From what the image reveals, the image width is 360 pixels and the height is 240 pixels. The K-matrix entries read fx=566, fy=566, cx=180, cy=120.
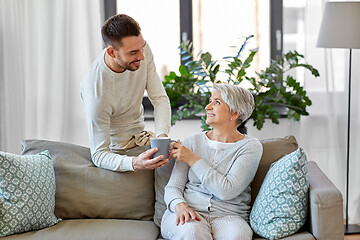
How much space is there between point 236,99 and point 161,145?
44cm

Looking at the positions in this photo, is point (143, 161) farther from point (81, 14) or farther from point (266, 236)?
point (81, 14)

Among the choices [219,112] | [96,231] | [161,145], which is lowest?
[96,231]

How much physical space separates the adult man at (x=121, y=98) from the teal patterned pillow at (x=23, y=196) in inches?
11.5

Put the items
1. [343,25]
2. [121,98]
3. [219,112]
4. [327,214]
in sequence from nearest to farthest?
[327,214] < [219,112] < [121,98] < [343,25]

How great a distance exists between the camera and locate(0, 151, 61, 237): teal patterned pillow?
8.42 ft

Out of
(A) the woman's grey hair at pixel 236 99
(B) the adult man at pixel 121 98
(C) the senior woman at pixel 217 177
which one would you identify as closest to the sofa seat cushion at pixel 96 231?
(C) the senior woman at pixel 217 177

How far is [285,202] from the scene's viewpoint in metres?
2.45

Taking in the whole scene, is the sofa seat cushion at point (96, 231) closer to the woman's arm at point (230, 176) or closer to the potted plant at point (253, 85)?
the woman's arm at point (230, 176)

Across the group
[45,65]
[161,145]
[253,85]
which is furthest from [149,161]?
[45,65]

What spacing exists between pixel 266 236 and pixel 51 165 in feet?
3.60

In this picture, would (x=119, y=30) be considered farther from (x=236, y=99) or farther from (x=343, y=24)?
(x=343, y=24)

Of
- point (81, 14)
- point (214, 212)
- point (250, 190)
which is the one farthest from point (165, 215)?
point (81, 14)

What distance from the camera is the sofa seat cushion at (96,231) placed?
2.57 m

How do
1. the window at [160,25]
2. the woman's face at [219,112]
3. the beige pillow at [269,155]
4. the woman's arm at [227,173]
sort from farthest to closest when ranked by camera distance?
1. the window at [160,25]
2. the beige pillow at [269,155]
3. the woman's face at [219,112]
4. the woman's arm at [227,173]
